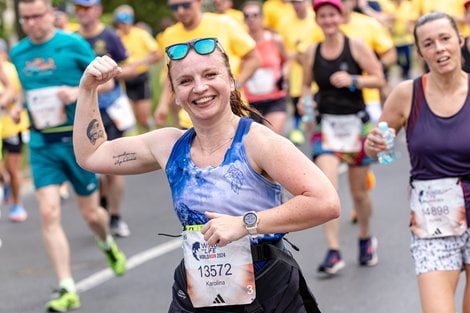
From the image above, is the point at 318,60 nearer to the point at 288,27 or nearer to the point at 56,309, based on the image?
the point at 56,309

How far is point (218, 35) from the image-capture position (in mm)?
9242

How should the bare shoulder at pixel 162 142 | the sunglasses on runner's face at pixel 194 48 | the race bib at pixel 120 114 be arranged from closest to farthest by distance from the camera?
1. the sunglasses on runner's face at pixel 194 48
2. the bare shoulder at pixel 162 142
3. the race bib at pixel 120 114

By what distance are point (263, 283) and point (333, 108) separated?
4.52 metres

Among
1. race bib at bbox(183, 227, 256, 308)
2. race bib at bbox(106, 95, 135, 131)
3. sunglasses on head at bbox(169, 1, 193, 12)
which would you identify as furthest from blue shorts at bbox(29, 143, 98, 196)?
race bib at bbox(183, 227, 256, 308)

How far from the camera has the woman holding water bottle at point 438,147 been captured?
5418 millimetres

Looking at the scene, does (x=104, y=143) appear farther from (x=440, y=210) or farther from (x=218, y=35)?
(x=218, y=35)

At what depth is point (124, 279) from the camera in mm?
8625

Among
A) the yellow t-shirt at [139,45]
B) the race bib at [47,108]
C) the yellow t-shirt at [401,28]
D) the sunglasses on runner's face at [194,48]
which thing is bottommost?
the yellow t-shirt at [401,28]

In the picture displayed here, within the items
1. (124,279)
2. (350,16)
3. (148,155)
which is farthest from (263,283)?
(350,16)

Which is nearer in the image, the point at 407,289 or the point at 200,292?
the point at 200,292

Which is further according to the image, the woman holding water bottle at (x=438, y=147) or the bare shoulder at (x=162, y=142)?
the woman holding water bottle at (x=438, y=147)

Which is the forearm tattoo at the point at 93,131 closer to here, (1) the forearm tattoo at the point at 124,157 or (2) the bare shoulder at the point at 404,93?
(1) the forearm tattoo at the point at 124,157

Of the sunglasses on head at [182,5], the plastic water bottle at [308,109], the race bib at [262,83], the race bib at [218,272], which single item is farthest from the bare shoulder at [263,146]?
the race bib at [262,83]

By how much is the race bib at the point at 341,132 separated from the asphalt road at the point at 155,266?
0.93m
